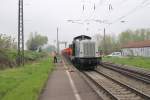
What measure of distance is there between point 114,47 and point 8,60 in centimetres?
9061

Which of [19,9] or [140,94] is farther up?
[19,9]

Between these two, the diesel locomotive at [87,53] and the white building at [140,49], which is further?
the white building at [140,49]

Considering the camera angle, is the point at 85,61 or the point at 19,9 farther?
the point at 19,9

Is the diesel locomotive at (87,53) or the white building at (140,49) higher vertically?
the white building at (140,49)

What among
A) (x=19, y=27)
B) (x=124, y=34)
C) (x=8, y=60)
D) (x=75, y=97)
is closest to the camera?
(x=75, y=97)

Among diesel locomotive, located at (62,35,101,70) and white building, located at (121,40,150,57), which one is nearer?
diesel locomotive, located at (62,35,101,70)

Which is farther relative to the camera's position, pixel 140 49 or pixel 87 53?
pixel 140 49

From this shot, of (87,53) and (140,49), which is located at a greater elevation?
(140,49)

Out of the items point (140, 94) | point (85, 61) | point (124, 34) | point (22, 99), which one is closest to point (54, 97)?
point (22, 99)

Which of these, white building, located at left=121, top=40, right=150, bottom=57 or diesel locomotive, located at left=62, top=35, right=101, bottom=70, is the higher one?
white building, located at left=121, top=40, right=150, bottom=57

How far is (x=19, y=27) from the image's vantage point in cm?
4134

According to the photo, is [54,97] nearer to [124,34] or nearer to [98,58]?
[98,58]

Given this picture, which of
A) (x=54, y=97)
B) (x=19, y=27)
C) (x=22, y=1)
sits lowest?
(x=54, y=97)

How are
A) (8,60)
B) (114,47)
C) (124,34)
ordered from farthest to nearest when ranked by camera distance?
(124,34) < (114,47) < (8,60)
